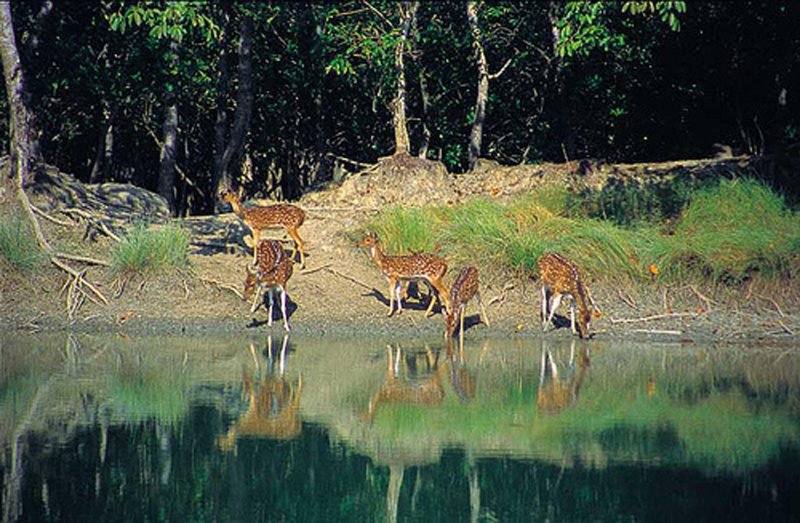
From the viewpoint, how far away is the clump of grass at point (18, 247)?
17078 mm

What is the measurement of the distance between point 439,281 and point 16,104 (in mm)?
6601

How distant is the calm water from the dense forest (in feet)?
17.5

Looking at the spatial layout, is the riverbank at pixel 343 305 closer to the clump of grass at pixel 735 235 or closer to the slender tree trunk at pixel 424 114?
the clump of grass at pixel 735 235

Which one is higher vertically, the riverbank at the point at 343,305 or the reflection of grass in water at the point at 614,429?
the riverbank at the point at 343,305

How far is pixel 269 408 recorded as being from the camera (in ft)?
39.0

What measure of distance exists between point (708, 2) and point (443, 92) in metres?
5.91

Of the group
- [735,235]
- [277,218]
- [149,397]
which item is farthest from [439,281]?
[149,397]

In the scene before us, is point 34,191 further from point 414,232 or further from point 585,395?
point 585,395

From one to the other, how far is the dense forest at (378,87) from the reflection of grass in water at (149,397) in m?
6.30

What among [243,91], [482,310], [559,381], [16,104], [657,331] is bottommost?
[559,381]

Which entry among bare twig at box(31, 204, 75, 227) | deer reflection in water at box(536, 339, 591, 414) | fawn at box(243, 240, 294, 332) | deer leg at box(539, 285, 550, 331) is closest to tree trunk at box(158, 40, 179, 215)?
bare twig at box(31, 204, 75, 227)

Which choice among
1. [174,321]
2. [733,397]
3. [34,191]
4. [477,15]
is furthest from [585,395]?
[477,15]

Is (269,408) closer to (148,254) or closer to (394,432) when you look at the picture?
(394,432)

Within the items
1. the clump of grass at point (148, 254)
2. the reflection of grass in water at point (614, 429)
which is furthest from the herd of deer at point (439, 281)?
the reflection of grass in water at point (614, 429)
